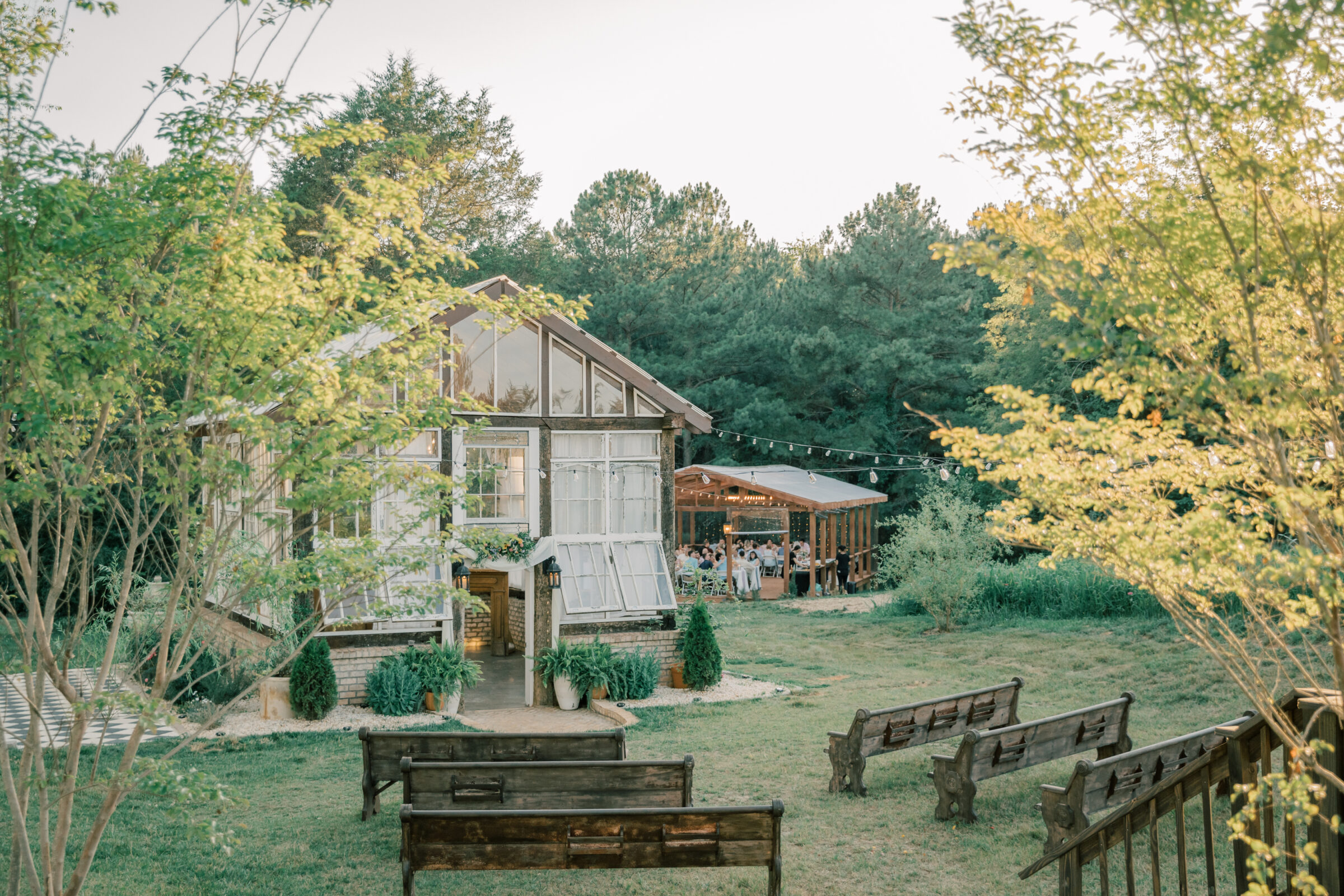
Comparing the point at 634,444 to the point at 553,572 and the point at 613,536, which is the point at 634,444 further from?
the point at 553,572

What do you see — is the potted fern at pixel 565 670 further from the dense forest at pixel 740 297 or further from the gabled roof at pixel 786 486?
the dense forest at pixel 740 297

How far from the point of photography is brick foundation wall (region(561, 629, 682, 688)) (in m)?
12.5

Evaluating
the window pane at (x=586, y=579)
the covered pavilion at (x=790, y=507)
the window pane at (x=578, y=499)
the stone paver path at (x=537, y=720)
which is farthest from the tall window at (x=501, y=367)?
the covered pavilion at (x=790, y=507)

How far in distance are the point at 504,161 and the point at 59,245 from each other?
→ 24795 millimetres

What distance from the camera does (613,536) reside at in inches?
510

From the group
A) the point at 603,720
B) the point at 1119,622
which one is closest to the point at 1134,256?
the point at 603,720

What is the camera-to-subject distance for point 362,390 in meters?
4.69

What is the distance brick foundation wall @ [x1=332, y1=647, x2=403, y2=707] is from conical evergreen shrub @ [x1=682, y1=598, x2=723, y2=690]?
378cm

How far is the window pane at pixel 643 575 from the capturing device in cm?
1282

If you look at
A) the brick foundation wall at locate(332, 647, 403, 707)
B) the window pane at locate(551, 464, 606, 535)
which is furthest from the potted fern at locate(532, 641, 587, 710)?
the brick foundation wall at locate(332, 647, 403, 707)

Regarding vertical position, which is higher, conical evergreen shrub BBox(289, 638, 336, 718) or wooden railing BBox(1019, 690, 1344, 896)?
wooden railing BBox(1019, 690, 1344, 896)

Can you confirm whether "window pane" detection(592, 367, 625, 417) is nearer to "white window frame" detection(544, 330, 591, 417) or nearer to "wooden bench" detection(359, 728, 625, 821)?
"white window frame" detection(544, 330, 591, 417)

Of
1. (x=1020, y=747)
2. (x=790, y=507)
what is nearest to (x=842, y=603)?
(x=790, y=507)

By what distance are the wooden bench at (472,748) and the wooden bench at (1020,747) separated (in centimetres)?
245
